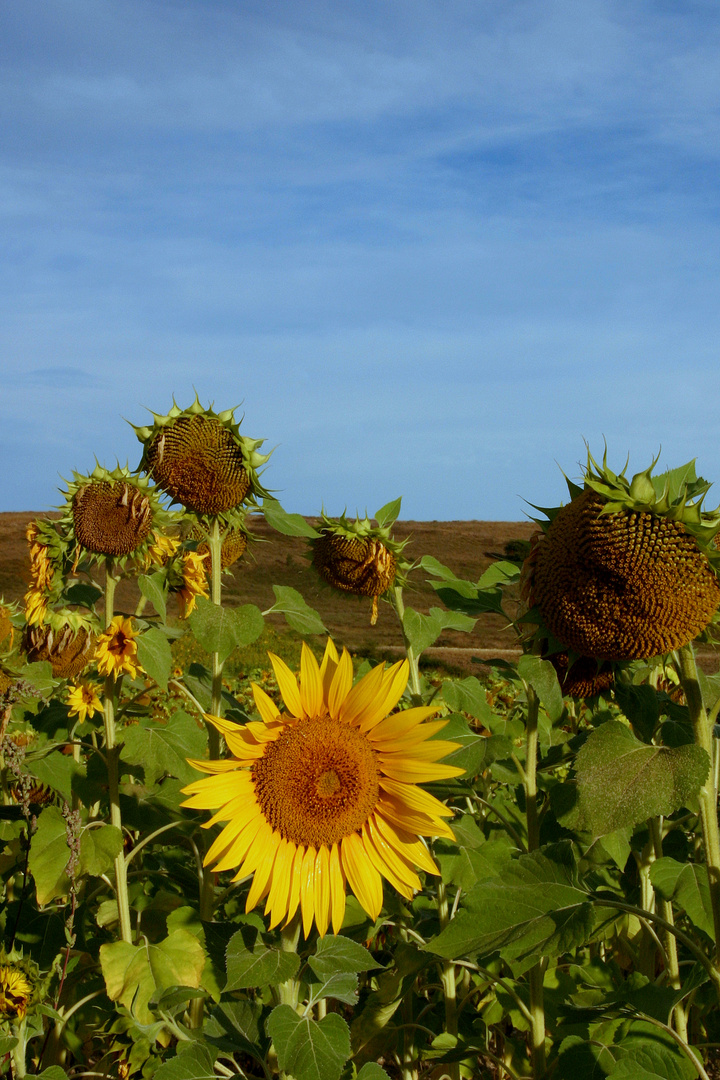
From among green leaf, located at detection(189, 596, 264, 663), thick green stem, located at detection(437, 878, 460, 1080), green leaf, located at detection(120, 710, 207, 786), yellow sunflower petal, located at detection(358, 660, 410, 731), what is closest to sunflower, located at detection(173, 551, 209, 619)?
green leaf, located at detection(120, 710, 207, 786)

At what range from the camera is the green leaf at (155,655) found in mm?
2479

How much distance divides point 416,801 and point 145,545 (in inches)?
58.3

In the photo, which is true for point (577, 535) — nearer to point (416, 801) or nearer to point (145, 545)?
point (416, 801)

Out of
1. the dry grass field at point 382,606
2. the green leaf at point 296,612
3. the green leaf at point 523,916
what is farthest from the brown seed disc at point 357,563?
the dry grass field at point 382,606

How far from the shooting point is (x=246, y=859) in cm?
194

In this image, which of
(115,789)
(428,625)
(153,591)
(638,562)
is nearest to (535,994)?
(428,625)

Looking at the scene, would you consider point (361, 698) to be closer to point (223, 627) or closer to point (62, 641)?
point (223, 627)

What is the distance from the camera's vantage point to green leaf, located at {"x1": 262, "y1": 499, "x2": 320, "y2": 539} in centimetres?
256

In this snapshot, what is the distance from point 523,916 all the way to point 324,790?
48 centimetres

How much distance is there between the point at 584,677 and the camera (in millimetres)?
1980

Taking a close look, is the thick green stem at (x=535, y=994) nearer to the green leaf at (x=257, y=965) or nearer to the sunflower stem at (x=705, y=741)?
the sunflower stem at (x=705, y=741)

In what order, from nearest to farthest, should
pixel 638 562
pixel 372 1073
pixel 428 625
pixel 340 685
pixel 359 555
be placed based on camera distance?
pixel 638 562, pixel 372 1073, pixel 340 685, pixel 428 625, pixel 359 555

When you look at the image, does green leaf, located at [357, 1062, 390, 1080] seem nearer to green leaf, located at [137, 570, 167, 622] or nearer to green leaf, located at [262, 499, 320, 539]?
green leaf, located at [262, 499, 320, 539]

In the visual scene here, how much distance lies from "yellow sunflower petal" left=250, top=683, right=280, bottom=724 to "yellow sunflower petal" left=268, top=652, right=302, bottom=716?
1.2 inches
